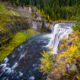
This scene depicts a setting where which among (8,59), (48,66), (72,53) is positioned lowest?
(8,59)

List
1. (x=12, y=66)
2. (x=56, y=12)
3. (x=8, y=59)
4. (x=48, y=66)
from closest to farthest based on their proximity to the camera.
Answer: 1. (x=48, y=66)
2. (x=12, y=66)
3. (x=8, y=59)
4. (x=56, y=12)

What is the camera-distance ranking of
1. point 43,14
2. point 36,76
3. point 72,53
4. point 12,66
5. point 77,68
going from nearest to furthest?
point 77,68
point 72,53
point 36,76
point 12,66
point 43,14

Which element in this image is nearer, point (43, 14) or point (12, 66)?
point (12, 66)

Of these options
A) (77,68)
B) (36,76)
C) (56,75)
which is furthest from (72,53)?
(36,76)

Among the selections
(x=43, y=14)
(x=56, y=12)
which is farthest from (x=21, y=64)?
(x=56, y=12)

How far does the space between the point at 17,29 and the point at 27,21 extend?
8.16 m

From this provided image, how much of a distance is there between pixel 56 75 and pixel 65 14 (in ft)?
142

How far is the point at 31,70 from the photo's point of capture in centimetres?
1165

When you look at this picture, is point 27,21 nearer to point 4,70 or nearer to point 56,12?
point 56,12

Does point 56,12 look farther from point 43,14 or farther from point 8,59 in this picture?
point 8,59

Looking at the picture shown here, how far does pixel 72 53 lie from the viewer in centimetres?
686

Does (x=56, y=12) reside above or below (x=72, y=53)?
below

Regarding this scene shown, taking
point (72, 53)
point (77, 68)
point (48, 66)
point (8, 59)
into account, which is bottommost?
point (8, 59)

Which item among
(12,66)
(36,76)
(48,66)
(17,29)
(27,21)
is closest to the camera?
(48,66)
